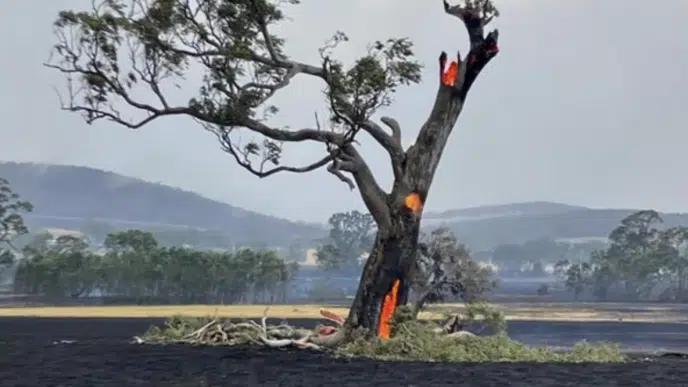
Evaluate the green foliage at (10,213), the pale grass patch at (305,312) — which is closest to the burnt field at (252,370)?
the pale grass patch at (305,312)

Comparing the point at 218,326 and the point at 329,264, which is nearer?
the point at 218,326

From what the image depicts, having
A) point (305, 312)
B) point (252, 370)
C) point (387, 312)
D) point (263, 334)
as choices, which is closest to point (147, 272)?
point (305, 312)

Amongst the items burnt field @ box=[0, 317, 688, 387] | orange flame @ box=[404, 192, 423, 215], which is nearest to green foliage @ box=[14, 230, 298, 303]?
burnt field @ box=[0, 317, 688, 387]

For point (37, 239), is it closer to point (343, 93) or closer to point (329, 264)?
point (329, 264)

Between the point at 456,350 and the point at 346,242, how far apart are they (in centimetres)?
7225

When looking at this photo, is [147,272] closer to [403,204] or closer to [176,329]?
[176,329]

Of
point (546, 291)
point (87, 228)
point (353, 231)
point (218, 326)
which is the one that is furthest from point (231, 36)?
point (87, 228)

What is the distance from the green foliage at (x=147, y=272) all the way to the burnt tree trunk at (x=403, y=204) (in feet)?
126

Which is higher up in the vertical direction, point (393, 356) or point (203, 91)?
point (203, 91)

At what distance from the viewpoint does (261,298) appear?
7212 centimetres

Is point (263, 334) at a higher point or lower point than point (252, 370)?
higher

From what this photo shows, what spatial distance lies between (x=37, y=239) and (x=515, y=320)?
4514 centimetres

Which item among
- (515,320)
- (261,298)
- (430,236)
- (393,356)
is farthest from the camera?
(261,298)

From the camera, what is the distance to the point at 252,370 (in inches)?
861
